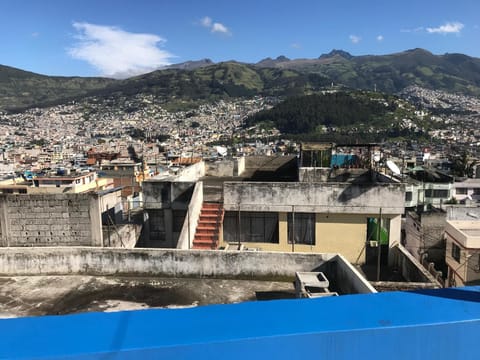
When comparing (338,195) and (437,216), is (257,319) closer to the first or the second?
(338,195)

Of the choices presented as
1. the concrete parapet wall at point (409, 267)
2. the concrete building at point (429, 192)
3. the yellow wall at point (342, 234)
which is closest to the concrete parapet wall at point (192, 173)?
the yellow wall at point (342, 234)

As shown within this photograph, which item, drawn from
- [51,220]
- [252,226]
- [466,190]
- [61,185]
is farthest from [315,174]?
[61,185]

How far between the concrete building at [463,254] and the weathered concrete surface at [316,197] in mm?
10547

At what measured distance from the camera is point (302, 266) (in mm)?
8852

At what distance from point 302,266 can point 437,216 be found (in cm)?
2040

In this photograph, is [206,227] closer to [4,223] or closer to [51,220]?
[51,220]

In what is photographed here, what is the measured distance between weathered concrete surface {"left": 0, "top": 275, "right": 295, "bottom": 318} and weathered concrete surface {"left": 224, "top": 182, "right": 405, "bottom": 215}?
5046 millimetres

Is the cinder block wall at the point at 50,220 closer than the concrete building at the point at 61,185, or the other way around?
the cinder block wall at the point at 50,220

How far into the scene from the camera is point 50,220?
13.1 m

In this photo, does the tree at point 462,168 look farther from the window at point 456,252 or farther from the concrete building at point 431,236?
the window at point 456,252

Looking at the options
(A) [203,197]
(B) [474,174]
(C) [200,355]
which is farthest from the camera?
(B) [474,174]

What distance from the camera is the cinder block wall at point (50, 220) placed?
12.8m

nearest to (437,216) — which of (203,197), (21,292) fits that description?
(203,197)

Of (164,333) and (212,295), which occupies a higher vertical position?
(164,333)
